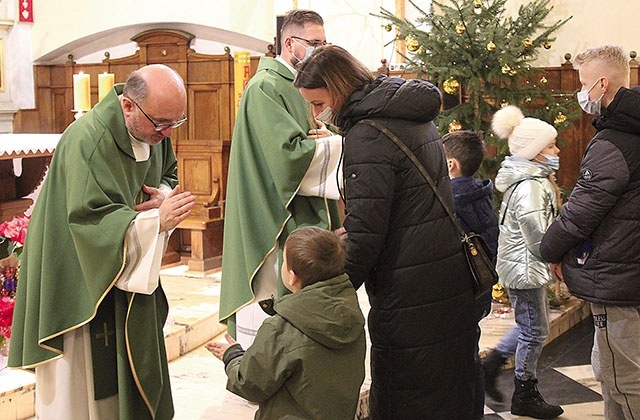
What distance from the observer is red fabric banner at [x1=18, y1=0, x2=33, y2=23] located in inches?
357

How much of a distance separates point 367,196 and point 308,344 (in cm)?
49

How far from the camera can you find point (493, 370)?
15.5ft

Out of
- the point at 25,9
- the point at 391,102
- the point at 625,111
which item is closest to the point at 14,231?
the point at 391,102

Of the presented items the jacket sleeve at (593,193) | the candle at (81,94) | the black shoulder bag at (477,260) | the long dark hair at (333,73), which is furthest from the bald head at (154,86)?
the candle at (81,94)

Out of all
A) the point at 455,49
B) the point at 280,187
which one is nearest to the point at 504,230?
the point at 280,187

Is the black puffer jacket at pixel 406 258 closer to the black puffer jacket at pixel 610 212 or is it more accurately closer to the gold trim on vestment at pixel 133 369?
the black puffer jacket at pixel 610 212

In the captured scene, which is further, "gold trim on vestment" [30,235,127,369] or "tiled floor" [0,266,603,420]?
"tiled floor" [0,266,603,420]

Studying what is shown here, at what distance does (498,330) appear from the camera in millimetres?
5602

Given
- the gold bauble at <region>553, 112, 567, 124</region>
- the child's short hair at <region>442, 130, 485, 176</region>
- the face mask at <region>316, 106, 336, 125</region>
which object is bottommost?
the child's short hair at <region>442, 130, 485, 176</region>

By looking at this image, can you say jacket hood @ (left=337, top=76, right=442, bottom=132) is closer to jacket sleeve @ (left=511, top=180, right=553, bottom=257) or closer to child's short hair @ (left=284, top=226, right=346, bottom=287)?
child's short hair @ (left=284, top=226, right=346, bottom=287)

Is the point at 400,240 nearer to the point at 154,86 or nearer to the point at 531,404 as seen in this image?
the point at 154,86

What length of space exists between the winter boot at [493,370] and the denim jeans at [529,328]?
327mm

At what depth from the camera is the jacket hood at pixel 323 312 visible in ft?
8.20

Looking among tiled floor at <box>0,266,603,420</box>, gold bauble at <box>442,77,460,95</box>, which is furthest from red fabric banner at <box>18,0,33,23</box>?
gold bauble at <box>442,77,460,95</box>
